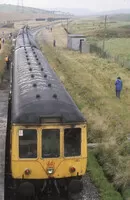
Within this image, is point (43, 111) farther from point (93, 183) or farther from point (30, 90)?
point (93, 183)

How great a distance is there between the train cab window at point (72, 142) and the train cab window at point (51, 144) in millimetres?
191

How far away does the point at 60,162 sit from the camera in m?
9.02

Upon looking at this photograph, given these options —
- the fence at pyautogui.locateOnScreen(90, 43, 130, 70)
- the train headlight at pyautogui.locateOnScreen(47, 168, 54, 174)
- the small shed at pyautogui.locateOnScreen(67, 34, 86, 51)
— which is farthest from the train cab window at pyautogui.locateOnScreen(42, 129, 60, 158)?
the small shed at pyautogui.locateOnScreen(67, 34, 86, 51)

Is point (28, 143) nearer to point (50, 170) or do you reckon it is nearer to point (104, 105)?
point (50, 170)

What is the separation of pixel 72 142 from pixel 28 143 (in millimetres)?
1019

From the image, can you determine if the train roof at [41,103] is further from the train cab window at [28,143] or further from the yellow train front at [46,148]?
the train cab window at [28,143]

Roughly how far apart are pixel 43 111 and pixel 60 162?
1.24 metres

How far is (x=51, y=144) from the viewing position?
8977 millimetres

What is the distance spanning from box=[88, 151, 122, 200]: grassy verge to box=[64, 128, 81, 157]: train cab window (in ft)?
5.44

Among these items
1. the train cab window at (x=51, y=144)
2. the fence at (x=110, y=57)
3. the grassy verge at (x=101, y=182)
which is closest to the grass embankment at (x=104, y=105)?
the grassy verge at (x=101, y=182)

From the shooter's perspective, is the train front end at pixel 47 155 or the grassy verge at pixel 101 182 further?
the grassy verge at pixel 101 182

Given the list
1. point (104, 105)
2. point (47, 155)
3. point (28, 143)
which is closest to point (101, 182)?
point (47, 155)

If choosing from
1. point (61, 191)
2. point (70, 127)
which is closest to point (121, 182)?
point (61, 191)

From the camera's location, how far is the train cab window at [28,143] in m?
8.87
